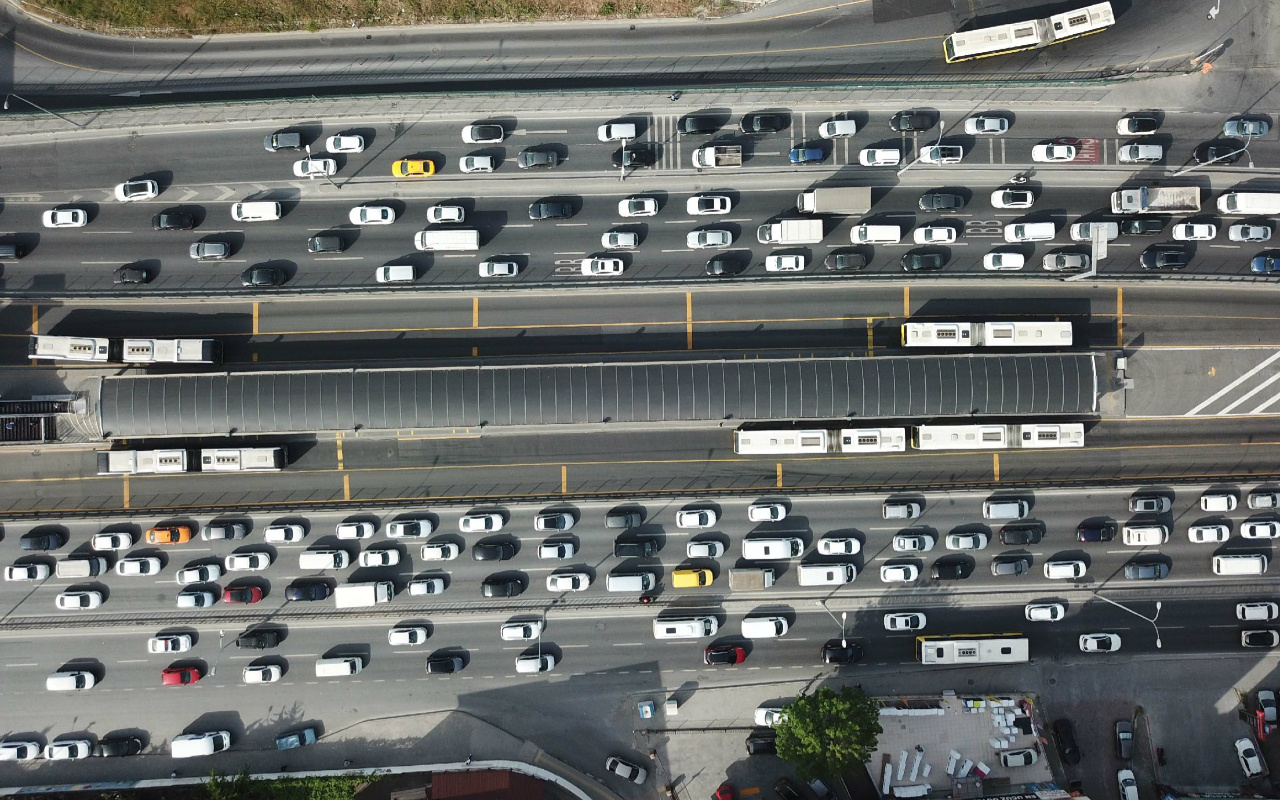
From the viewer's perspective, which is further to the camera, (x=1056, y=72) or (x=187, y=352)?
(x=1056, y=72)

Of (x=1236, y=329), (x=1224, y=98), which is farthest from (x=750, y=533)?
(x=1224, y=98)

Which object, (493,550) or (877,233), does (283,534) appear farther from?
(877,233)

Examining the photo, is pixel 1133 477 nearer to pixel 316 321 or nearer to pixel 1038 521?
pixel 1038 521

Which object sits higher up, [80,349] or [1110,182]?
[1110,182]

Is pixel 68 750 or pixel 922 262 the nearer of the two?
pixel 68 750

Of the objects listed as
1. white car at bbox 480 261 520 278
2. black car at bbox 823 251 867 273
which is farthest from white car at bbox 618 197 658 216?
black car at bbox 823 251 867 273

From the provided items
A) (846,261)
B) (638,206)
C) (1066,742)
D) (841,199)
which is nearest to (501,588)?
(638,206)

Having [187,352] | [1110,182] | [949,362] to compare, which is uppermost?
[1110,182]
